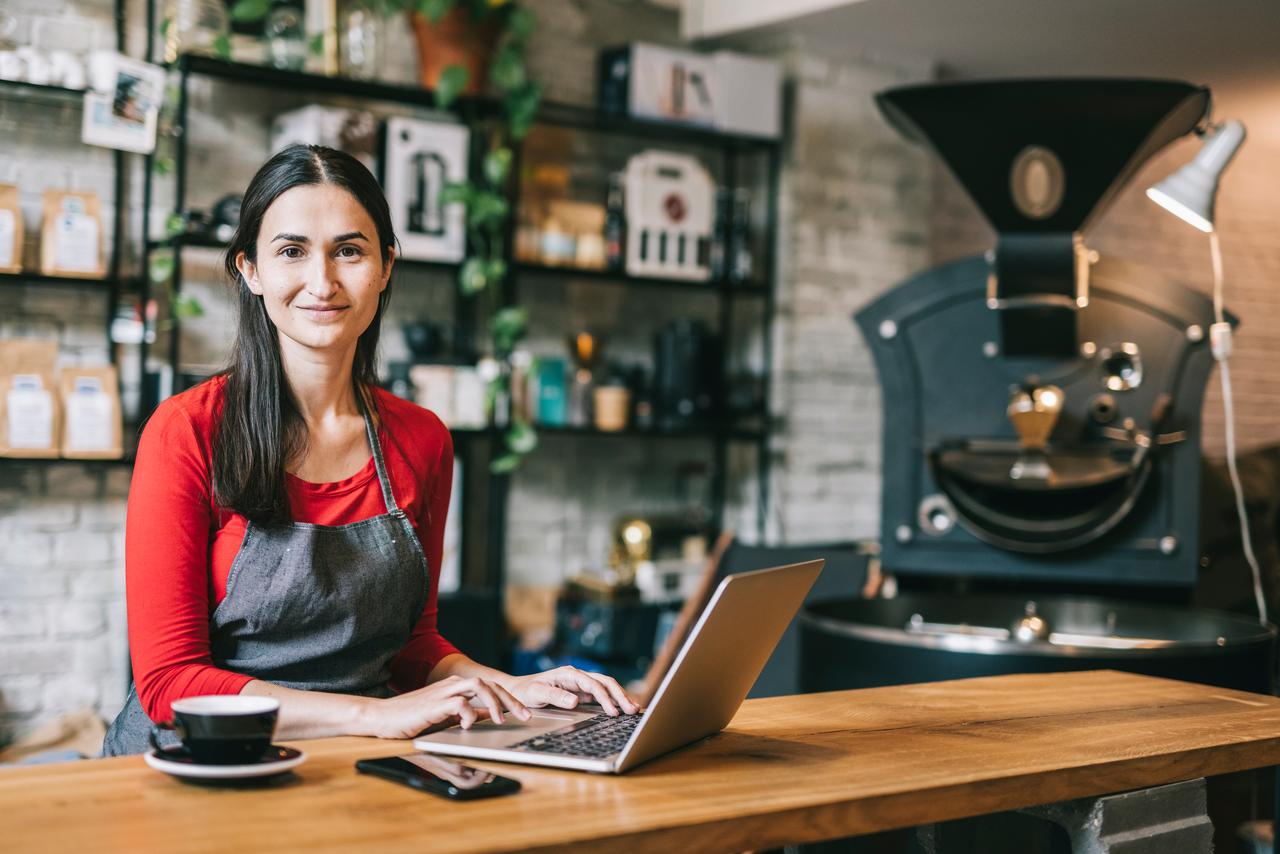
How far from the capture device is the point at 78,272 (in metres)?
3.54

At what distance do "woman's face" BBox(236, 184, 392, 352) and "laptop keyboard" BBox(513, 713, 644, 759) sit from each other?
0.62m

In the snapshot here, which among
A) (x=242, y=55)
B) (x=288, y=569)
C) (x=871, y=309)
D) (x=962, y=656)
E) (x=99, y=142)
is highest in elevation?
(x=242, y=55)

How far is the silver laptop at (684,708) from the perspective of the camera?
136 centimetres

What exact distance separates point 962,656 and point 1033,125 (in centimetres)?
121

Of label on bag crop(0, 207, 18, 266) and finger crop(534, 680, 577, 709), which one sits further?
label on bag crop(0, 207, 18, 266)

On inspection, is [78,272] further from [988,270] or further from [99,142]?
[988,270]

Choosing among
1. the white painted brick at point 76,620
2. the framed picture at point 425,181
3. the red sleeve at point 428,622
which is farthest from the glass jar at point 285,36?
the red sleeve at point 428,622

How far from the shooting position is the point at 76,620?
3746 mm

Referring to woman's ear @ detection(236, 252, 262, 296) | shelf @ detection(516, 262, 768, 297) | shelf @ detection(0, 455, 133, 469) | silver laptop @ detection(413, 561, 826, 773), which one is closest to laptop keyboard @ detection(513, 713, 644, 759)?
silver laptop @ detection(413, 561, 826, 773)

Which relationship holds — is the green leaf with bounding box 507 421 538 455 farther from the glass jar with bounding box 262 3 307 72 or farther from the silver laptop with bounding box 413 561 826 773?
the silver laptop with bounding box 413 561 826 773

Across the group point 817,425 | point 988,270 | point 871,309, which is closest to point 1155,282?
point 988,270

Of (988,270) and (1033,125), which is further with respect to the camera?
(988,270)

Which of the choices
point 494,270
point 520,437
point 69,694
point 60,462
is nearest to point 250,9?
point 494,270

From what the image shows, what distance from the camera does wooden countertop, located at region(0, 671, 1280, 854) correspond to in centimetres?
112
